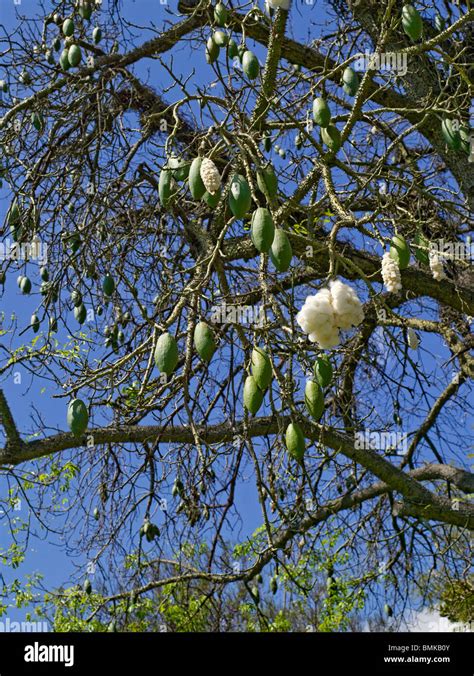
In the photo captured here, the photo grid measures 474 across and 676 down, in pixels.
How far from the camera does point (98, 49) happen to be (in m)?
3.82

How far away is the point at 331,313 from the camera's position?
52.8 inches

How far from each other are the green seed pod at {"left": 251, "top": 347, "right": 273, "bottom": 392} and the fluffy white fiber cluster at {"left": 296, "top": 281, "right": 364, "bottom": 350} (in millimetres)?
147

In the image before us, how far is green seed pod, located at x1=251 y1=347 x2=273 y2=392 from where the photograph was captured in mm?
1459

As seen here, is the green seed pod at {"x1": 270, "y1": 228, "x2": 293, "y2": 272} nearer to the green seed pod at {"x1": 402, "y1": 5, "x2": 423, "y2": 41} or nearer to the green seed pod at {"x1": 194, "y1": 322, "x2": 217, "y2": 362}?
the green seed pod at {"x1": 194, "y1": 322, "x2": 217, "y2": 362}

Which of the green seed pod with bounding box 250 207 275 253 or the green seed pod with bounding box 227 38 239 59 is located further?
the green seed pod with bounding box 227 38 239 59

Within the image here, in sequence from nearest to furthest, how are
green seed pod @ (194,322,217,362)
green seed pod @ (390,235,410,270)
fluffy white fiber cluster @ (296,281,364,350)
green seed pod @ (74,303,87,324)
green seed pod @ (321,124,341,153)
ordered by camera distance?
fluffy white fiber cluster @ (296,281,364,350), green seed pod @ (194,322,217,362), green seed pod @ (390,235,410,270), green seed pod @ (321,124,341,153), green seed pod @ (74,303,87,324)

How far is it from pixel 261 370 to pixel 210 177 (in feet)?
1.18

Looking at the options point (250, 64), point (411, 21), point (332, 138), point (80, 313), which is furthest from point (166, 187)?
point (80, 313)

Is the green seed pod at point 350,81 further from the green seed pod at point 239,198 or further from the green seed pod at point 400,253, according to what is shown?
the green seed pod at point 239,198

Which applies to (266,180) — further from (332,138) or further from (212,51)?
(212,51)
